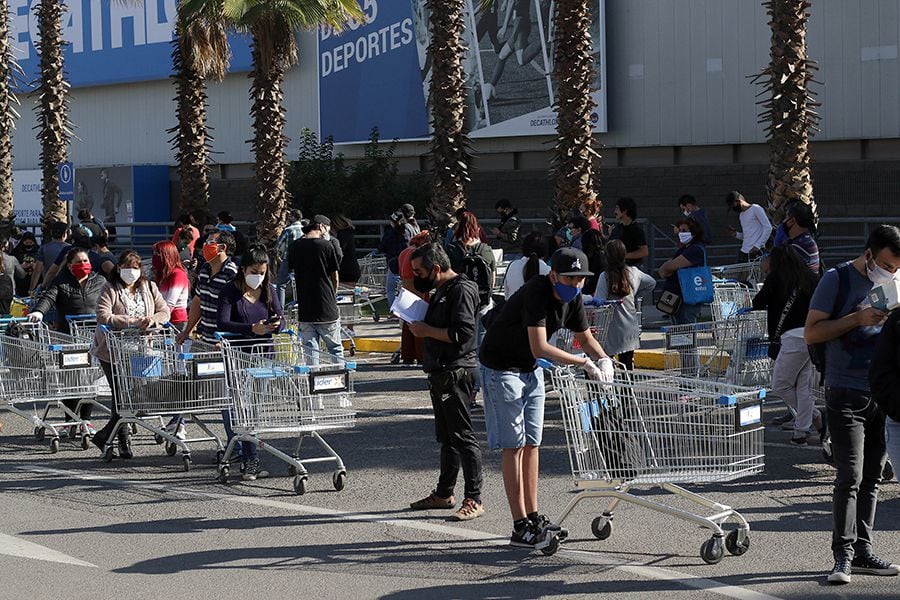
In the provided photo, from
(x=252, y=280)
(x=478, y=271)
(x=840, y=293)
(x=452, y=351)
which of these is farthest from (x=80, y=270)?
(x=840, y=293)

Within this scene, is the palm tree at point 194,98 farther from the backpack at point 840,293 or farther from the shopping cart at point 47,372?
the backpack at point 840,293

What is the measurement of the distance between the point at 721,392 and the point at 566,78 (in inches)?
575

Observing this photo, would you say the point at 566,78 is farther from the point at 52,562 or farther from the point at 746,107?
the point at 52,562

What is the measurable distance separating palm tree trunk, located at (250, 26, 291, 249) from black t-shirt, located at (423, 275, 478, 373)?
1807 centimetres

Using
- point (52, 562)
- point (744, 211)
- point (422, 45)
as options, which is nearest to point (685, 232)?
point (744, 211)

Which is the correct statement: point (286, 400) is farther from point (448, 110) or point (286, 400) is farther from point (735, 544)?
point (448, 110)

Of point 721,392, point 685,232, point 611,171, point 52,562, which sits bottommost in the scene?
point 52,562

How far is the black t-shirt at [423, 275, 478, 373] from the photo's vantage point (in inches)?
348

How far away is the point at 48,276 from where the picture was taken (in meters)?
15.9

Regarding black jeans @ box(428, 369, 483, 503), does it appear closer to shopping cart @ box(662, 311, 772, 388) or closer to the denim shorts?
the denim shorts

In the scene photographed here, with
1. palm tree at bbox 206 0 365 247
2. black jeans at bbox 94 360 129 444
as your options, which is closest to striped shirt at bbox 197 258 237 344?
black jeans at bbox 94 360 129 444

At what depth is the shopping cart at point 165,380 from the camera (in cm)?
1049

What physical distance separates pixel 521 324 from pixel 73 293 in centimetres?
631

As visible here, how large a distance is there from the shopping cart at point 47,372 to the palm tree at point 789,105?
11.2 m
